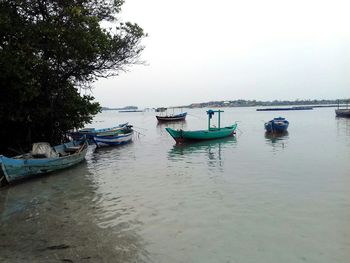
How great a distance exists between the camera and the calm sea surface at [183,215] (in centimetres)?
683

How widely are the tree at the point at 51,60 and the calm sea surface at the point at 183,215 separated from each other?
4.35 m

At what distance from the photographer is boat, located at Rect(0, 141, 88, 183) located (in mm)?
13155

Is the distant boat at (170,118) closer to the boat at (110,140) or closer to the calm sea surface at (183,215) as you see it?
the boat at (110,140)

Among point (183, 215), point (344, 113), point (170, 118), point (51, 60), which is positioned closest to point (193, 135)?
point (51, 60)

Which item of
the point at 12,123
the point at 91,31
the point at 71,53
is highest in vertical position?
the point at 91,31

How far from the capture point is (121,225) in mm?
8508

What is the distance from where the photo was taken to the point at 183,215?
9.27 m

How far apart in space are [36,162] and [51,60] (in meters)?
6.44

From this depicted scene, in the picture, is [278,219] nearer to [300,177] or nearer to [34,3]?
[300,177]

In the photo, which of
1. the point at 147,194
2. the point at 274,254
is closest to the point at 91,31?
the point at 147,194

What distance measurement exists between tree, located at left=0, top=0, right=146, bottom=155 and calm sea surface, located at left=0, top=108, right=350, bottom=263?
4.35m

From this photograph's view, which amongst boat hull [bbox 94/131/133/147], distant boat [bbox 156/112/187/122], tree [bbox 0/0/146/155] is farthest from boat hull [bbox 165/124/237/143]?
distant boat [bbox 156/112/187/122]

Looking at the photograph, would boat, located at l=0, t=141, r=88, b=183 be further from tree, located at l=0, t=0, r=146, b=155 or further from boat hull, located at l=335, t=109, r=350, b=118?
boat hull, located at l=335, t=109, r=350, b=118

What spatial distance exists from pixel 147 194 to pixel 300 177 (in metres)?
6.83
